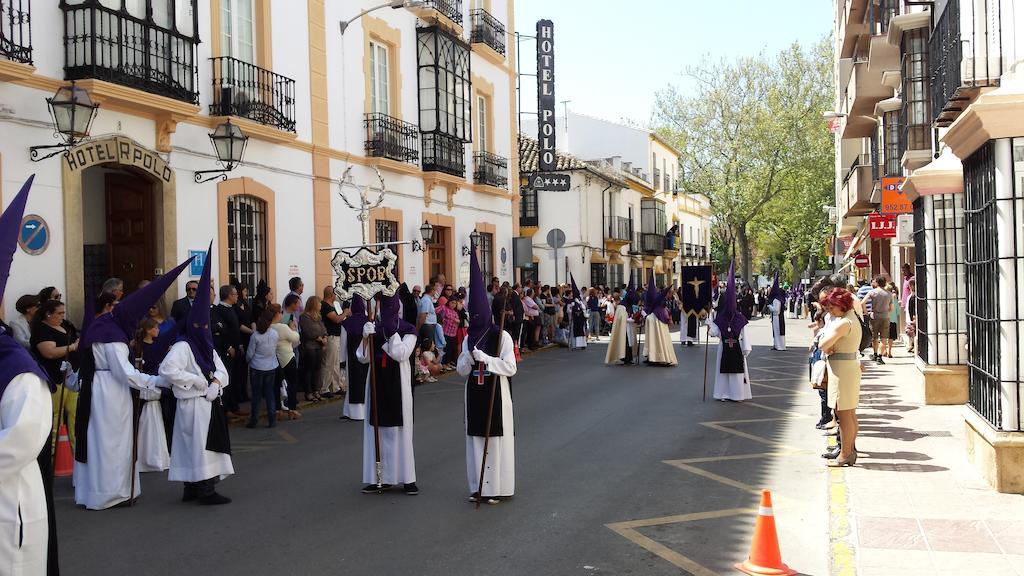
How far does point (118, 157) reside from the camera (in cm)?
1332

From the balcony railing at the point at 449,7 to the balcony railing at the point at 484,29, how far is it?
906mm

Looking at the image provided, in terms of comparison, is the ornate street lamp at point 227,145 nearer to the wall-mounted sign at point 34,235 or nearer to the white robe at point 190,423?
the wall-mounted sign at point 34,235

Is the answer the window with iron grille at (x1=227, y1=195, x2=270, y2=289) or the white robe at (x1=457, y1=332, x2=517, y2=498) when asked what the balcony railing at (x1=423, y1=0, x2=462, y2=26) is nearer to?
the window with iron grille at (x1=227, y1=195, x2=270, y2=289)

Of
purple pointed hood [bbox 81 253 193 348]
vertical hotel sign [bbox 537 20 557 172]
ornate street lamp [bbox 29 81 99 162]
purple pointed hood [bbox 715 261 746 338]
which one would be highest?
vertical hotel sign [bbox 537 20 557 172]

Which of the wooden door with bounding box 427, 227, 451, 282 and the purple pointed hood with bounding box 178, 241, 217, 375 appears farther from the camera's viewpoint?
the wooden door with bounding box 427, 227, 451, 282

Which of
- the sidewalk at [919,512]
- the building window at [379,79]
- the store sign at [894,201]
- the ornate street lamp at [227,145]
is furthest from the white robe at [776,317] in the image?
the ornate street lamp at [227,145]

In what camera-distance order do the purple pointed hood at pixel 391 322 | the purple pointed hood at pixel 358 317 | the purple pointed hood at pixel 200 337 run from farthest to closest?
the purple pointed hood at pixel 358 317, the purple pointed hood at pixel 391 322, the purple pointed hood at pixel 200 337

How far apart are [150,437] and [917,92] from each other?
590 inches

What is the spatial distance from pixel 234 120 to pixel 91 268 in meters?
3.18

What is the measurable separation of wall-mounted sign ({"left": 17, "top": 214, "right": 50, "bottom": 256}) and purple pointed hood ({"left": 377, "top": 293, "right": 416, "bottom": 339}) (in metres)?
5.76

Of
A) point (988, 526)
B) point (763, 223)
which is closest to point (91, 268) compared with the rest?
point (988, 526)

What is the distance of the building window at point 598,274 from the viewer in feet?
148

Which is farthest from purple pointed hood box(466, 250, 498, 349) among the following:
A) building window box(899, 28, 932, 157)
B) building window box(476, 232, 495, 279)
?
building window box(476, 232, 495, 279)

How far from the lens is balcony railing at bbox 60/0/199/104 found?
1249 centimetres
